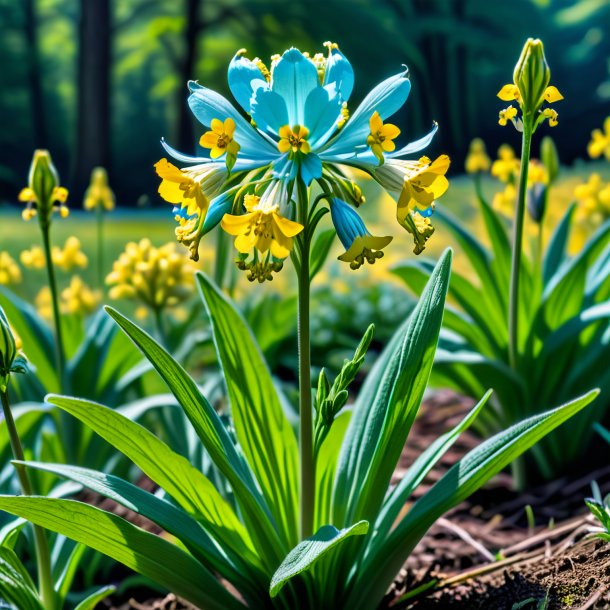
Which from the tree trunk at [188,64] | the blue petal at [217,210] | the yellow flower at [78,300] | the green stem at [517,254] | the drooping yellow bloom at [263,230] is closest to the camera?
the drooping yellow bloom at [263,230]

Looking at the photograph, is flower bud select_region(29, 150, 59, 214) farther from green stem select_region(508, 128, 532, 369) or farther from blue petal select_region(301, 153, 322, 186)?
green stem select_region(508, 128, 532, 369)

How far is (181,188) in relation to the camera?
1.18 m

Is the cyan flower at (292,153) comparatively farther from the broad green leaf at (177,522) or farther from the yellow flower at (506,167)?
the yellow flower at (506,167)

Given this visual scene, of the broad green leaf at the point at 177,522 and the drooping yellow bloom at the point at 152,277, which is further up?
the drooping yellow bloom at the point at 152,277

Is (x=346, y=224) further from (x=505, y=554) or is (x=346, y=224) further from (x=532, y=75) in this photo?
(x=505, y=554)

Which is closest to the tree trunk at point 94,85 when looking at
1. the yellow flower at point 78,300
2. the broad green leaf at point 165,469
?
the yellow flower at point 78,300

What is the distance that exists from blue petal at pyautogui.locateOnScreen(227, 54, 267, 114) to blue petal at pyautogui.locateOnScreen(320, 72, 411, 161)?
0.44 ft

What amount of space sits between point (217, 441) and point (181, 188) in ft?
1.46

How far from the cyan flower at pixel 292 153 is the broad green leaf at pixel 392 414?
9.6 inches

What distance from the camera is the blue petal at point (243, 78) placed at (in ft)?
4.09

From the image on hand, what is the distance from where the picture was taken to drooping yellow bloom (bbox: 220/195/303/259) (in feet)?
3.61

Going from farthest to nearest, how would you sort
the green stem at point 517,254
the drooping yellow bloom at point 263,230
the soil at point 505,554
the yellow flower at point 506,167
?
1. the yellow flower at point 506,167
2. the green stem at point 517,254
3. the soil at point 505,554
4. the drooping yellow bloom at point 263,230

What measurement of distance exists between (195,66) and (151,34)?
428 millimetres

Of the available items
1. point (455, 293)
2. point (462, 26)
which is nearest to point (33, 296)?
point (455, 293)
